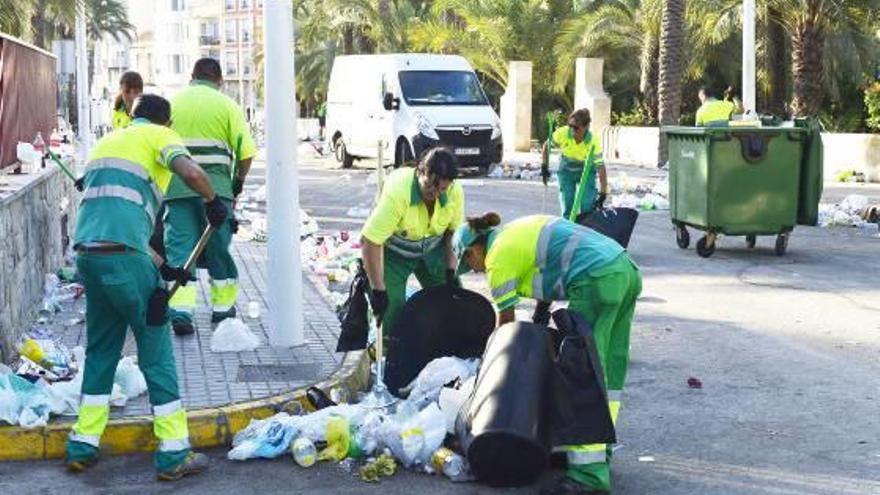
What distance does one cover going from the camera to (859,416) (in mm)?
6531


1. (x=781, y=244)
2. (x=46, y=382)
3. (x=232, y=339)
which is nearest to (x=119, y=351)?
(x=46, y=382)

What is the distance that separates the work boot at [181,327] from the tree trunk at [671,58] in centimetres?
1864

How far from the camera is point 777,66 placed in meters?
29.6

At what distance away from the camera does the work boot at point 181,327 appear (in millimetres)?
8047

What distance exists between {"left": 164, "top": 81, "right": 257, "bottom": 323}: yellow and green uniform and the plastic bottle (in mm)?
2400

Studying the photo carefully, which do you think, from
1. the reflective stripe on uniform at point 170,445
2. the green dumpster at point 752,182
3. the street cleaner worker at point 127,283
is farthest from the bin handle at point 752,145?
the reflective stripe on uniform at point 170,445

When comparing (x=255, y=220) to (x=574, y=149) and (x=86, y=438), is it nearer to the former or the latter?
(x=574, y=149)

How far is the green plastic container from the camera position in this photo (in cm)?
1262

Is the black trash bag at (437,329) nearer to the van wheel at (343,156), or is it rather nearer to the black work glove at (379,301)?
the black work glove at (379,301)

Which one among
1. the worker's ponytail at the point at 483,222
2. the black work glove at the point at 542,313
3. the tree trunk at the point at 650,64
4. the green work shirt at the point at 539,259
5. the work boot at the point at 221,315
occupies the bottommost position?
the work boot at the point at 221,315

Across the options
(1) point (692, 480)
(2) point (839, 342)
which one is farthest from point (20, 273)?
(2) point (839, 342)

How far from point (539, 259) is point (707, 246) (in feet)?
25.4

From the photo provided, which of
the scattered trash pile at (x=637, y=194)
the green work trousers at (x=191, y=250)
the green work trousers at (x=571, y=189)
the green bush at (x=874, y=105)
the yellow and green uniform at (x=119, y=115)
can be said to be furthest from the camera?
the green bush at (x=874, y=105)

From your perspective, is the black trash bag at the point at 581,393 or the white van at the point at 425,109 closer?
the black trash bag at the point at 581,393
